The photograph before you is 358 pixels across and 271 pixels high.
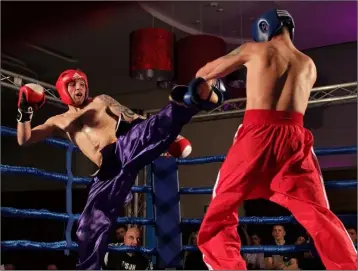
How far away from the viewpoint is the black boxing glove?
2105mm

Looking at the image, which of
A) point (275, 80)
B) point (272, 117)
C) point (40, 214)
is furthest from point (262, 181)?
point (40, 214)

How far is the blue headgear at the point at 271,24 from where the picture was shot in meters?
2.01

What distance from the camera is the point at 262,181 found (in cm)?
193

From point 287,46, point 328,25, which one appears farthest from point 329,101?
Result: point 287,46

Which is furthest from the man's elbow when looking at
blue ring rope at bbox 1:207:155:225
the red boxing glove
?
the red boxing glove

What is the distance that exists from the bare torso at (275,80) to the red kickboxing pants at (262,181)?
35 millimetres

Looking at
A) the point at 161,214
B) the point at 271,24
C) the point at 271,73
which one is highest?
the point at 271,24

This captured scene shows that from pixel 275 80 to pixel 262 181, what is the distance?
1.17ft

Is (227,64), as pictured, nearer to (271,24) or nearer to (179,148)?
(271,24)

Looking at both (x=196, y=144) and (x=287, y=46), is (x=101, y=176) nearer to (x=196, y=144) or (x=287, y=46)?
(x=287, y=46)

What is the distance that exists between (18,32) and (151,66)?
148cm

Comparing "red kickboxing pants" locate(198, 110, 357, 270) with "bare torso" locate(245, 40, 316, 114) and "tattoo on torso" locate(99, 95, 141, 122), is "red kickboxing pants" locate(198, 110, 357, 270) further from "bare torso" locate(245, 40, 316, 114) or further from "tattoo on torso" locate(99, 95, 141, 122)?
"tattoo on torso" locate(99, 95, 141, 122)

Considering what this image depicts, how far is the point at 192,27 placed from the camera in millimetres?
4637

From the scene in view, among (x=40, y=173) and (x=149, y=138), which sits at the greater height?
(x=149, y=138)
